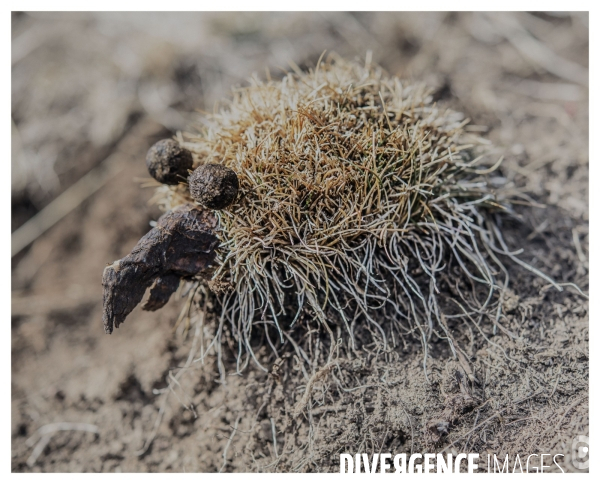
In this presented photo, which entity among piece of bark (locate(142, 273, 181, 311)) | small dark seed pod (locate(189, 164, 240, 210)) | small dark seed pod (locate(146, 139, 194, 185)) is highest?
small dark seed pod (locate(146, 139, 194, 185))

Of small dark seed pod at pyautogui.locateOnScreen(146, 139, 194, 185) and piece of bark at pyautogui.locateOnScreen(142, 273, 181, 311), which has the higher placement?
small dark seed pod at pyautogui.locateOnScreen(146, 139, 194, 185)

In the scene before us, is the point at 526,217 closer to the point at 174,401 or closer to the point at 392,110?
the point at 392,110

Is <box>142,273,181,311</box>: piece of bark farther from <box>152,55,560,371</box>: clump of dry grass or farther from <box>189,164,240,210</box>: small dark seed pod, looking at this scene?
<box>189,164,240,210</box>: small dark seed pod

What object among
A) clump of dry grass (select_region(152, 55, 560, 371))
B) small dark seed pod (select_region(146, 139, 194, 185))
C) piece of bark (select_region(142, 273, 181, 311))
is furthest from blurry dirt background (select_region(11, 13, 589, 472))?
small dark seed pod (select_region(146, 139, 194, 185))

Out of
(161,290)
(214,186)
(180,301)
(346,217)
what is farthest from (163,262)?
(346,217)

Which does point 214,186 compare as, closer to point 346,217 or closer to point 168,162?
point 168,162

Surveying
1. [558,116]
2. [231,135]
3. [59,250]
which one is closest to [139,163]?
[59,250]
